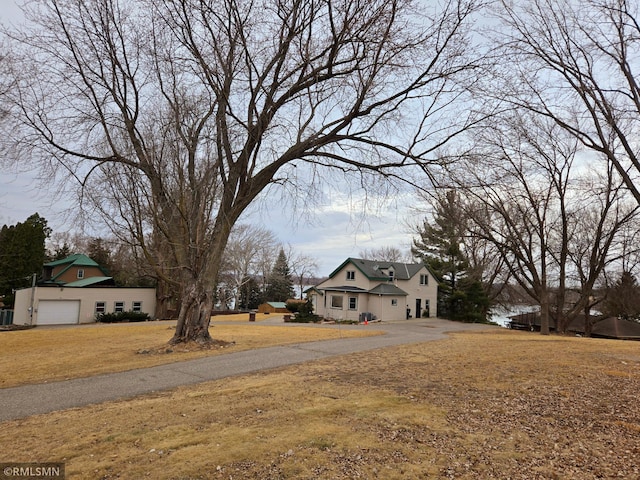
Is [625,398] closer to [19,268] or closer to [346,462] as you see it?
[346,462]

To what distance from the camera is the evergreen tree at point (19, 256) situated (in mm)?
35594

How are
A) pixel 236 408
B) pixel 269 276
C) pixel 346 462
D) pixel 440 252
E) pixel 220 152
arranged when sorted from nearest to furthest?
pixel 346 462, pixel 236 408, pixel 220 152, pixel 440 252, pixel 269 276

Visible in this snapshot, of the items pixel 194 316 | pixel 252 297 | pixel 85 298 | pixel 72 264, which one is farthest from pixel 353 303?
pixel 72 264

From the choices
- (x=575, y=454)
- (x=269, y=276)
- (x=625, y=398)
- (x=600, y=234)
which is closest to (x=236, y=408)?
(x=575, y=454)

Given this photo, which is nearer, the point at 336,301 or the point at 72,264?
the point at 336,301

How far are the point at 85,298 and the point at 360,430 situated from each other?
34.9m

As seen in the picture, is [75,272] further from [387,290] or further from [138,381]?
[138,381]

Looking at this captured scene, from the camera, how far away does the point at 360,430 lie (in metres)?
4.46

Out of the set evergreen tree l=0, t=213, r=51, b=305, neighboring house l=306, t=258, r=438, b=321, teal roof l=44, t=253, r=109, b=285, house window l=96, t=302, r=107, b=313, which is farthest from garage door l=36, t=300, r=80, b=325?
neighboring house l=306, t=258, r=438, b=321

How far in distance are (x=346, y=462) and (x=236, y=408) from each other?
2344 mm

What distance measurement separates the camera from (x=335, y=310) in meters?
32.7

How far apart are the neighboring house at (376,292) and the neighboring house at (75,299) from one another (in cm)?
1659

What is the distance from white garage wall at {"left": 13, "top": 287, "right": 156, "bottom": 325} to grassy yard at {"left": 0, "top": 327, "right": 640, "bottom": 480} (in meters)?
30.4

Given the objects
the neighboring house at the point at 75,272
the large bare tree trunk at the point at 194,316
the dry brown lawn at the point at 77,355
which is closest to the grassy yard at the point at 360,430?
the dry brown lawn at the point at 77,355
